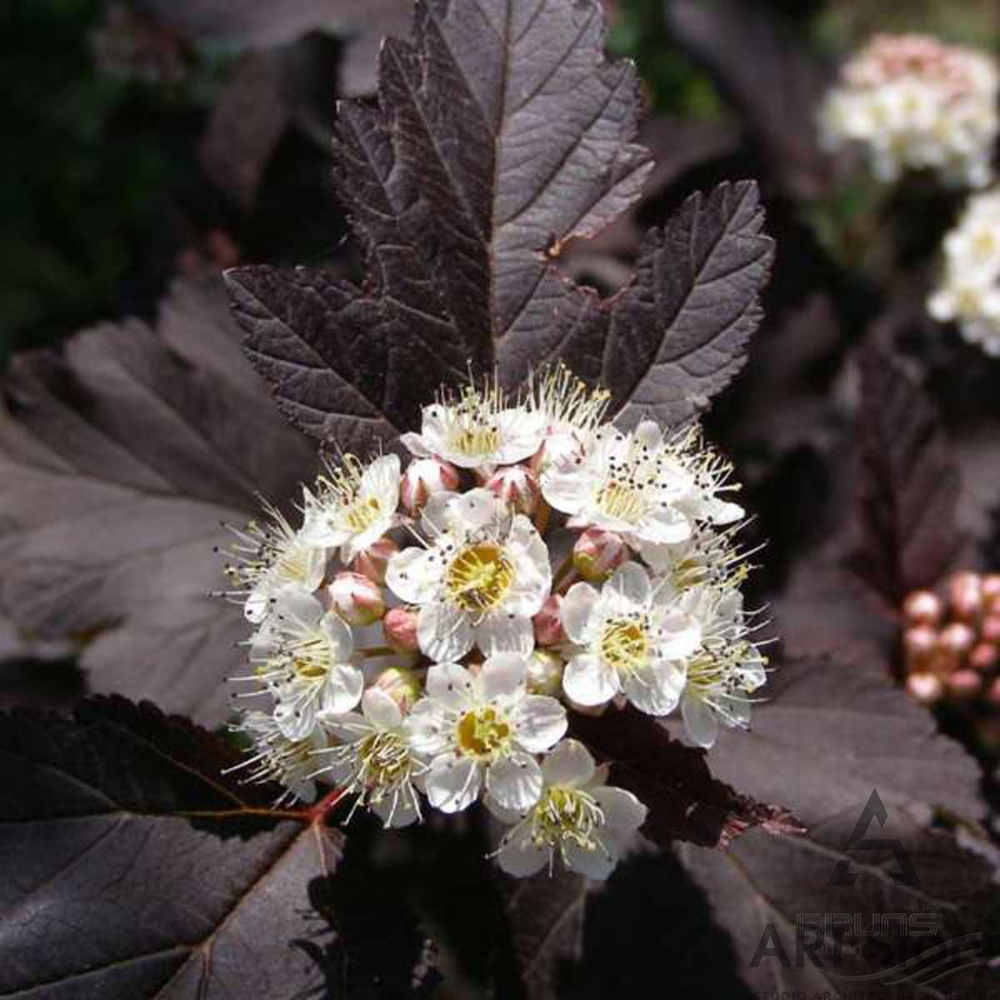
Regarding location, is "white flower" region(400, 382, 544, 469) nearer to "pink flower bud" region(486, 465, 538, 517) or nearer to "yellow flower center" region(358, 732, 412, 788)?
"pink flower bud" region(486, 465, 538, 517)

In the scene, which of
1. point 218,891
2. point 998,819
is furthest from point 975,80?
point 218,891

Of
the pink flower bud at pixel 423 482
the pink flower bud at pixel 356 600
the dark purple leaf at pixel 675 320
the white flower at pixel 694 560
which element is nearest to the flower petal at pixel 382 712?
the pink flower bud at pixel 356 600

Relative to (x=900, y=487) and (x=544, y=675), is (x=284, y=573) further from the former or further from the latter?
(x=900, y=487)

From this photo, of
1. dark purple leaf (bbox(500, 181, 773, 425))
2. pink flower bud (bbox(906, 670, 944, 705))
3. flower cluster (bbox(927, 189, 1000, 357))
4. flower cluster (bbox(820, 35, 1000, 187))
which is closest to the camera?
dark purple leaf (bbox(500, 181, 773, 425))

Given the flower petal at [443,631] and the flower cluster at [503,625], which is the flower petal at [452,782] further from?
the flower petal at [443,631]

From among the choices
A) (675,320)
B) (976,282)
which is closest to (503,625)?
(675,320)

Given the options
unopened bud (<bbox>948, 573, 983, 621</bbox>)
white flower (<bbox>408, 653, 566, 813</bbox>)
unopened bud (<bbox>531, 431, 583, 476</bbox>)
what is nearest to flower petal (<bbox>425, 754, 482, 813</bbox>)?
white flower (<bbox>408, 653, 566, 813</bbox>)

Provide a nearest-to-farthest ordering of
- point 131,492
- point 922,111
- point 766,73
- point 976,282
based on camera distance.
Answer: point 131,492 < point 976,282 < point 922,111 < point 766,73
